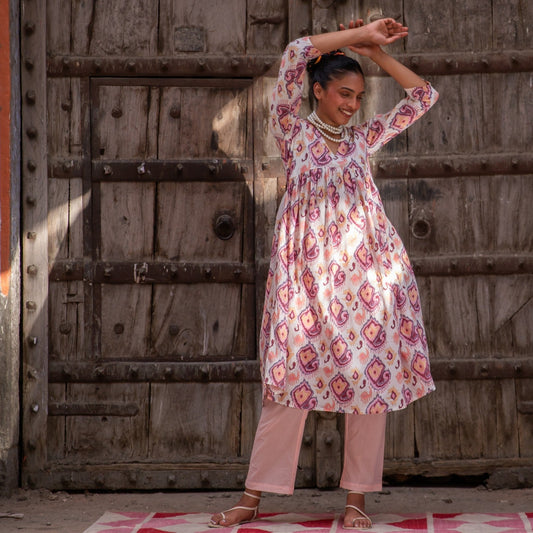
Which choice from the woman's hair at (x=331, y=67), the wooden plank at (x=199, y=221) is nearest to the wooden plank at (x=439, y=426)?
the wooden plank at (x=199, y=221)

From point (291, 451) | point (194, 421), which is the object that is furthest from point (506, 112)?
point (194, 421)

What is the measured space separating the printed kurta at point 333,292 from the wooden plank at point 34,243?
1018 millimetres

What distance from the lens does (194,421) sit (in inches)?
138

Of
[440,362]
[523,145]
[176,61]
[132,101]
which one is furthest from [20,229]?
[523,145]

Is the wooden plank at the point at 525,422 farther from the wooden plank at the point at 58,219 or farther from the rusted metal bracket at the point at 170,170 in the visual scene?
the wooden plank at the point at 58,219

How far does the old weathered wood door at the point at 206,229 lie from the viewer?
3482mm

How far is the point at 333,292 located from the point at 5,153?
1.38 m

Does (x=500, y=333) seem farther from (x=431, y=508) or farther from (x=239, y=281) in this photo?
(x=239, y=281)

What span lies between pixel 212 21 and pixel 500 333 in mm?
1612

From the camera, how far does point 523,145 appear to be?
3496 mm

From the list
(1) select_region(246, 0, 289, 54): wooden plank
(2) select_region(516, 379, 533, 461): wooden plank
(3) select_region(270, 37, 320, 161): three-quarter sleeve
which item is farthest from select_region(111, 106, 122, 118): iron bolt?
(2) select_region(516, 379, 533, 461): wooden plank

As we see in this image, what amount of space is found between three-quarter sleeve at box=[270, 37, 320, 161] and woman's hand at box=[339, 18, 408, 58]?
0.16 metres

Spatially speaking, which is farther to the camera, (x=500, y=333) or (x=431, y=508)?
(x=500, y=333)

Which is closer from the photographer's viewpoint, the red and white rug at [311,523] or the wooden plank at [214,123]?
the red and white rug at [311,523]
